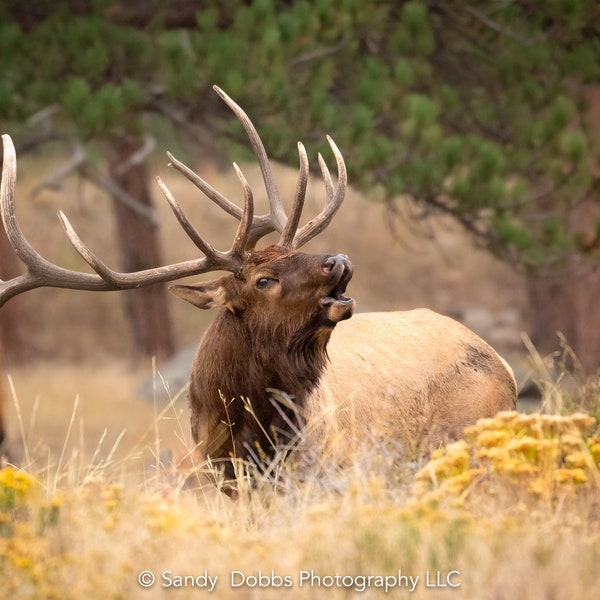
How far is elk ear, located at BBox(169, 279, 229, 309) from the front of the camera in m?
5.27

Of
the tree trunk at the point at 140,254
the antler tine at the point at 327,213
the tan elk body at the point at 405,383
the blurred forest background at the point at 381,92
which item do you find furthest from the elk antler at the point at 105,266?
the tree trunk at the point at 140,254

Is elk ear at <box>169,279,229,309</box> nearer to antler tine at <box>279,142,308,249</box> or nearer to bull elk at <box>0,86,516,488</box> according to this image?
bull elk at <box>0,86,516,488</box>

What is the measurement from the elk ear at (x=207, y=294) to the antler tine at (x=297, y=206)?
0.36 meters

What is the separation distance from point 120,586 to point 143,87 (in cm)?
751

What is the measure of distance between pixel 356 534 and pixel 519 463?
2.44ft

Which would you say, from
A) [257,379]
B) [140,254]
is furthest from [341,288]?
[140,254]

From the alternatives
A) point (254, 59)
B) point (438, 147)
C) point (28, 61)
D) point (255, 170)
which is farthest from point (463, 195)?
point (255, 170)

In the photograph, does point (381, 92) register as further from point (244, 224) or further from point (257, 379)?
point (257, 379)

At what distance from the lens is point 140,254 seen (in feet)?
46.1

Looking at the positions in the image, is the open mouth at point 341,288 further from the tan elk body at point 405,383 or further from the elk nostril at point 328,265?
the tan elk body at point 405,383

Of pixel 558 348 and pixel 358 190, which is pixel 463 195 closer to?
pixel 358 190

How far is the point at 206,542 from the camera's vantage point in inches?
141

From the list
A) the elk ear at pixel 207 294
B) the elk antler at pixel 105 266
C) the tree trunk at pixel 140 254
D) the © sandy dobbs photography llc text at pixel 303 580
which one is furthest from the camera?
the tree trunk at pixel 140 254

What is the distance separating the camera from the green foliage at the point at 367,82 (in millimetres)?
8914
